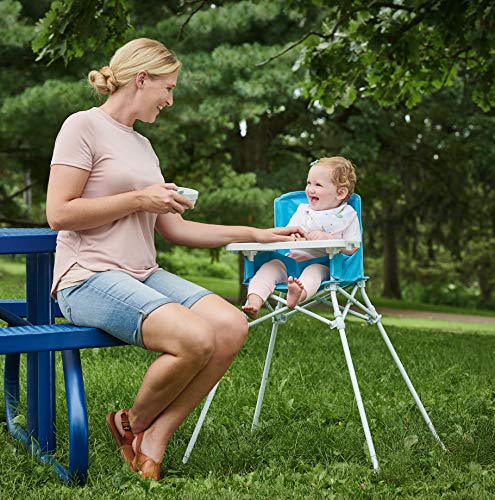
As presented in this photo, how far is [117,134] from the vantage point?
10.5 ft

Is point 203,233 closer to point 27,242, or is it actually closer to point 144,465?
point 27,242

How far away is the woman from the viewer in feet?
9.71

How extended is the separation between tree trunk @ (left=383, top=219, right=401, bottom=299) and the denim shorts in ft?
59.6

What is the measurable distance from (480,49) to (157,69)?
454cm

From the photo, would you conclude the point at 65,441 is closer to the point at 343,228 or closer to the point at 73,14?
the point at 343,228

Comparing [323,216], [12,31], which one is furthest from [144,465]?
[12,31]

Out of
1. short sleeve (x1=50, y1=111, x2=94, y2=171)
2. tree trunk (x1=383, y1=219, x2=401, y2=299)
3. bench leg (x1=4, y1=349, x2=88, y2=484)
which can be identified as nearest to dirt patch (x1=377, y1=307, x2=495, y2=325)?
tree trunk (x1=383, y1=219, x2=401, y2=299)

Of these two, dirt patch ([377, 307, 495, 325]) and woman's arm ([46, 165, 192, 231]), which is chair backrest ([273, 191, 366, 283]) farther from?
dirt patch ([377, 307, 495, 325])

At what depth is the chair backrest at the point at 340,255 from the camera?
3.50 meters

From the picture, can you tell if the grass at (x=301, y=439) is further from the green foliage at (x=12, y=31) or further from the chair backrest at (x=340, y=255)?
the green foliage at (x=12, y=31)

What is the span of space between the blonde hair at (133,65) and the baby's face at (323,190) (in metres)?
0.77

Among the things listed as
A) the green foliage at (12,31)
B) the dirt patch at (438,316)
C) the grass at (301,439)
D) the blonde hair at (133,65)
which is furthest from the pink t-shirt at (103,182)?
the dirt patch at (438,316)

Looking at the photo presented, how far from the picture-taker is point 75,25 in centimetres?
726

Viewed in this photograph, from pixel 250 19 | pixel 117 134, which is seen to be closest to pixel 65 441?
pixel 117 134
